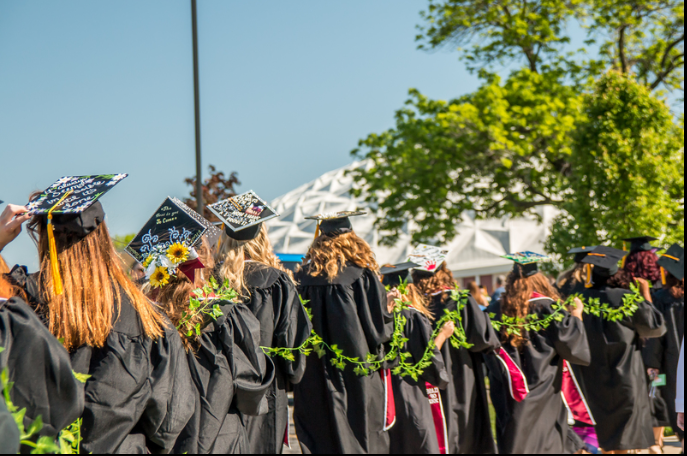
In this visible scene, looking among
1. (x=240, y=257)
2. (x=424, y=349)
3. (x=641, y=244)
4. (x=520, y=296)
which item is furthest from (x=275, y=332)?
Result: (x=641, y=244)

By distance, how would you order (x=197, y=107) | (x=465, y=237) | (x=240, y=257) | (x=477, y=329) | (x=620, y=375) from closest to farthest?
(x=240, y=257) < (x=477, y=329) < (x=620, y=375) < (x=197, y=107) < (x=465, y=237)

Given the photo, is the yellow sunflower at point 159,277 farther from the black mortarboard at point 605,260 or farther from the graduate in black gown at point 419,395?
the black mortarboard at point 605,260

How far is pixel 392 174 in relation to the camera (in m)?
15.3

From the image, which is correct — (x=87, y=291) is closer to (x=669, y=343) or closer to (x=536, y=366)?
(x=536, y=366)

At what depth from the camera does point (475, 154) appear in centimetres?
1477

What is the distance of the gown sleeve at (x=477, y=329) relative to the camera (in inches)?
209

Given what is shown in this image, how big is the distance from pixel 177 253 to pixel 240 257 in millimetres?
839

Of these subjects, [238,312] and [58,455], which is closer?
[58,455]

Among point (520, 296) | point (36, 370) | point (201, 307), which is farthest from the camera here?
point (520, 296)

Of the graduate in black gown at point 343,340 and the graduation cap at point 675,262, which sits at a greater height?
the graduation cap at point 675,262

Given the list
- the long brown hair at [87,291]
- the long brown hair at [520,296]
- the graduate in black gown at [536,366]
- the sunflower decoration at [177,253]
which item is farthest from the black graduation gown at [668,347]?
the long brown hair at [87,291]

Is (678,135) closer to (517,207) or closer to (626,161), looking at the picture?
(626,161)

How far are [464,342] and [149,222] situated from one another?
10.4ft

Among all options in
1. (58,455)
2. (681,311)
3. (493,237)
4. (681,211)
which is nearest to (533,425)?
(681,311)
